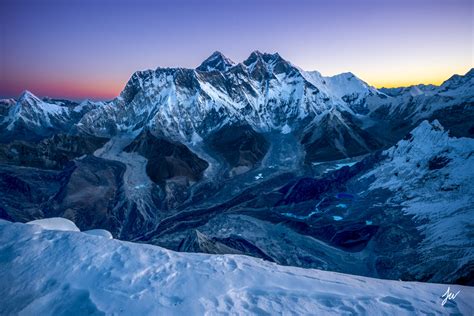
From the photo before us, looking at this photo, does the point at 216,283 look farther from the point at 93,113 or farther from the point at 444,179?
the point at 93,113

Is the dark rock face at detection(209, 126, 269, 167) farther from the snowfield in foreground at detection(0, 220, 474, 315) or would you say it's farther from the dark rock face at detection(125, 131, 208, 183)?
the snowfield in foreground at detection(0, 220, 474, 315)

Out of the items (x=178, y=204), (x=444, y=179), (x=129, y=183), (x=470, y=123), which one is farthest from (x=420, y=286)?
(x=470, y=123)

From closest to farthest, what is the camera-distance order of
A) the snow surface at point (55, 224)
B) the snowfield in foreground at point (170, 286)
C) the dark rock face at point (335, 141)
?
the snowfield in foreground at point (170, 286)
the snow surface at point (55, 224)
the dark rock face at point (335, 141)

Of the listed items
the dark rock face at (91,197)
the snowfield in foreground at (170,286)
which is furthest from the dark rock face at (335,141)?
the snowfield in foreground at (170,286)

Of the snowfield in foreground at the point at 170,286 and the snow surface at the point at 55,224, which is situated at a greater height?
the snowfield in foreground at the point at 170,286

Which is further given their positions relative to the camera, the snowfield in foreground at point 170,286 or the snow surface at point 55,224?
the snow surface at point 55,224

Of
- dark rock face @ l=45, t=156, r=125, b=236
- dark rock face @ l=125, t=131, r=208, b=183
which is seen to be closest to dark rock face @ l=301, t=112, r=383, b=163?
dark rock face @ l=125, t=131, r=208, b=183
